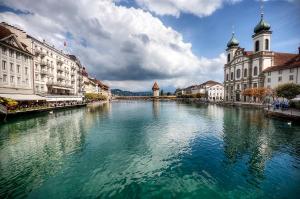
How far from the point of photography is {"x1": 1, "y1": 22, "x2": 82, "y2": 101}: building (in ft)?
160

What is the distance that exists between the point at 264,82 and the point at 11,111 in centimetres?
8174

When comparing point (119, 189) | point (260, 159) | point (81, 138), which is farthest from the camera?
point (81, 138)

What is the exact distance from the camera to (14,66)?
133 ft

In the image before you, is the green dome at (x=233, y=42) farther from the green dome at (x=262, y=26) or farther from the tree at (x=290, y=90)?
the tree at (x=290, y=90)

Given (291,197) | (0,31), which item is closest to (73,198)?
(291,197)

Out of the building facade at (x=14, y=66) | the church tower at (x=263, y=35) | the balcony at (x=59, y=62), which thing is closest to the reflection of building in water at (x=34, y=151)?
the building facade at (x=14, y=66)

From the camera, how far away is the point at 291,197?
830 centimetres

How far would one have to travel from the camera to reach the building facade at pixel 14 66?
36844mm

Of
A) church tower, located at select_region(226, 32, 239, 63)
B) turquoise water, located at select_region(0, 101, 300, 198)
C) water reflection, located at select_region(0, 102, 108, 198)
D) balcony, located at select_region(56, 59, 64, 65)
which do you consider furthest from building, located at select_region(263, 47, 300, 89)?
balcony, located at select_region(56, 59, 64, 65)

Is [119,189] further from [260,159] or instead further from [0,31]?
[0,31]

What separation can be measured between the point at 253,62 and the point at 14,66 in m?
88.2

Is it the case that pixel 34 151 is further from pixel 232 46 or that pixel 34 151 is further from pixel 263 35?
pixel 232 46

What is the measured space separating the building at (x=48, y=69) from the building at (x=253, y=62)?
7724 cm

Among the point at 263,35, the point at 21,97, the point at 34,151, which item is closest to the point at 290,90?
the point at 34,151
